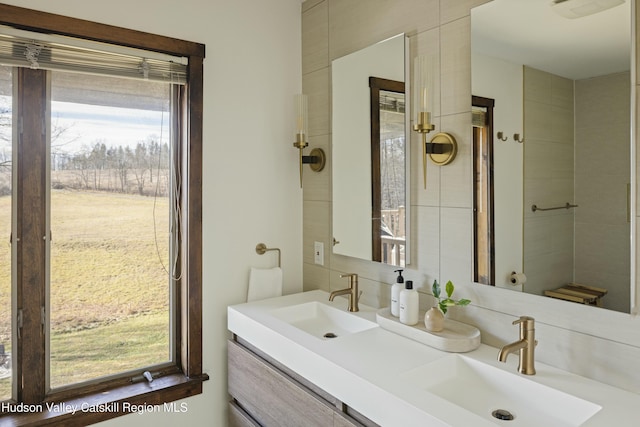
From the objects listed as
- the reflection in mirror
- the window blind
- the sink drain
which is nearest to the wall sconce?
the reflection in mirror

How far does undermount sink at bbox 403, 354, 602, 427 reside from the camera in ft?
3.56

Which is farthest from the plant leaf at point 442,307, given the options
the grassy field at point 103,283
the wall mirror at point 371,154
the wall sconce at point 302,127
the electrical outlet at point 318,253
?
the grassy field at point 103,283

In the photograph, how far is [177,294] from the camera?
2.00 meters

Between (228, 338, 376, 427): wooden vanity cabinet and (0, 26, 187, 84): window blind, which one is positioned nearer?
(228, 338, 376, 427): wooden vanity cabinet

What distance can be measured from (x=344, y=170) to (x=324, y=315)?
670mm

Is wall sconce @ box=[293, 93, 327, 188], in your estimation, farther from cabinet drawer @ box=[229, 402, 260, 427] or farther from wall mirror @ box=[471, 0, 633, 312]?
cabinet drawer @ box=[229, 402, 260, 427]

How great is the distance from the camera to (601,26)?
1169 millimetres

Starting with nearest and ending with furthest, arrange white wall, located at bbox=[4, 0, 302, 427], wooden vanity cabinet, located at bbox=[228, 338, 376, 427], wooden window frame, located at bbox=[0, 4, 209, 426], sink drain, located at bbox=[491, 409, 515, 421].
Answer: sink drain, located at bbox=[491, 409, 515, 421] → wooden vanity cabinet, located at bbox=[228, 338, 376, 427] → wooden window frame, located at bbox=[0, 4, 209, 426] → white wall, located at bbox=[4, 0, 302, 427]

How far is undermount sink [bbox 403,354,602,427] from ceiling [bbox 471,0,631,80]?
874 millimetres

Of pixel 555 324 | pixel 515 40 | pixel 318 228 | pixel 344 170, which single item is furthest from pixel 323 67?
pixel 555 324

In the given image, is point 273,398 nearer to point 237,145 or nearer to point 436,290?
point 436,290

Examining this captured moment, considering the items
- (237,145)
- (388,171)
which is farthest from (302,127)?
(388,171)

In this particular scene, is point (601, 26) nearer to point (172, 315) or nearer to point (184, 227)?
point (184, 227)

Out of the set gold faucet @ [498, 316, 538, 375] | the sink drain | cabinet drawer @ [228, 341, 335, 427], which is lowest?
cabinet drawer @ [228, 341, 335, 427]
